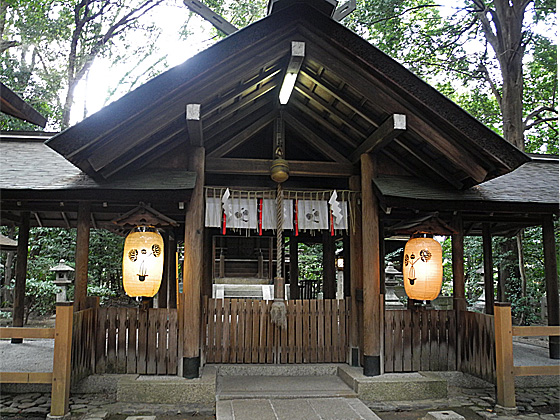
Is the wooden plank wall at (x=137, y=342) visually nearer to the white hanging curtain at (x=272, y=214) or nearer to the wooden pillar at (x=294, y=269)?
the white hanging curtain at (x=272, y=214)

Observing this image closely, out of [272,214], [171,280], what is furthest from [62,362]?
[171,280]

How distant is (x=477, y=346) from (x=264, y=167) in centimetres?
462

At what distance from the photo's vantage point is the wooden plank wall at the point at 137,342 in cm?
666

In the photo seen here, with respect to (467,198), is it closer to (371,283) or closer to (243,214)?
(371,283)

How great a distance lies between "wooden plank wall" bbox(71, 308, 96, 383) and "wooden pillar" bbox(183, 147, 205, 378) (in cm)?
149

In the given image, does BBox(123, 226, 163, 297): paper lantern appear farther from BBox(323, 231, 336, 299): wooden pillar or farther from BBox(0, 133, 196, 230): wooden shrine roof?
BBox(323, 231, 336, 299): wooden pillar

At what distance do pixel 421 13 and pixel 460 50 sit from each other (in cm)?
344

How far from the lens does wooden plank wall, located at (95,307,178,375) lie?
6.66 meters

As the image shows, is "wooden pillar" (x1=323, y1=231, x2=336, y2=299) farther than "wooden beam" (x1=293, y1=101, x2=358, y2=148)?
Yes

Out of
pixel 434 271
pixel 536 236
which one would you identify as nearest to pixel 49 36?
pixel 434 271

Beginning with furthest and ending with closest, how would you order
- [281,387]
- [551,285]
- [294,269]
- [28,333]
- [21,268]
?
[294,269], [21,268], [551,285], [281,387], [28,333]

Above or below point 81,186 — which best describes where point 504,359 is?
below

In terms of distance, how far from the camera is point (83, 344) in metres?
6.37

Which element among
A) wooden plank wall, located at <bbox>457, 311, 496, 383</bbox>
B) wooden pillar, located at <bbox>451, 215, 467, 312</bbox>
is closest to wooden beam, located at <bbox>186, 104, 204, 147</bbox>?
wooden pillar, located at <bbox>451, 215, 467, 312</bbox>
